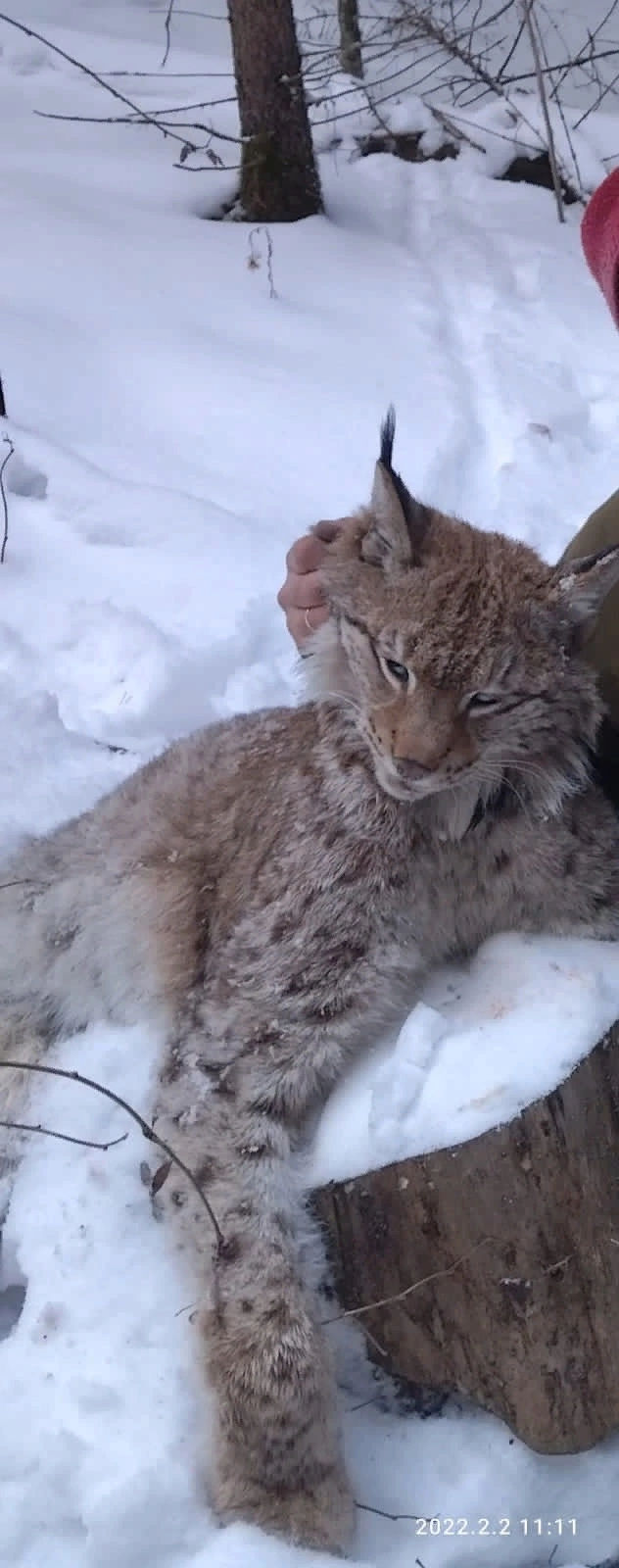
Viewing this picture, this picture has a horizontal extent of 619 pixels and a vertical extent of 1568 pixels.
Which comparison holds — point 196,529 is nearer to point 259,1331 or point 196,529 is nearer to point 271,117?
point 271,117

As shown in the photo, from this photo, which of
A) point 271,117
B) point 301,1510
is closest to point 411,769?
point 301,1510

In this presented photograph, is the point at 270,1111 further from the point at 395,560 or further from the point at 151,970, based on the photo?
the point at 395,560

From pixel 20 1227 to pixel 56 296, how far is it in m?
4.74

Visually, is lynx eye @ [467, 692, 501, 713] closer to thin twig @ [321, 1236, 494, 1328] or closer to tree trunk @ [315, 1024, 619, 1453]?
tree trunk @ [315, 1024, 619, 1453]

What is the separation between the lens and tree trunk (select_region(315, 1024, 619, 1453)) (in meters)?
2.39

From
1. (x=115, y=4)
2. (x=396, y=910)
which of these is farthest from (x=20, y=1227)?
(x=115, y=4)

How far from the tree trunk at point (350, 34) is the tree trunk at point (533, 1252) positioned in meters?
8.65

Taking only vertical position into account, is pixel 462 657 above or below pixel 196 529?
above

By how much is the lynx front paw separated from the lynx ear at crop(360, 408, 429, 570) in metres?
1.68

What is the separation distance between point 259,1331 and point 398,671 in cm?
123

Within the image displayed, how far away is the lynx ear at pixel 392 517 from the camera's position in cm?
264

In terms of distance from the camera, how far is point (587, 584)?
2.56 meters

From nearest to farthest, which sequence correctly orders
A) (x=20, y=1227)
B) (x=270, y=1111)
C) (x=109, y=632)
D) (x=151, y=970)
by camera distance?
(x=270, y=1111), (x=20, y=1227), (x=151, y=970), (x=109, y=632)

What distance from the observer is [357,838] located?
271 cm
